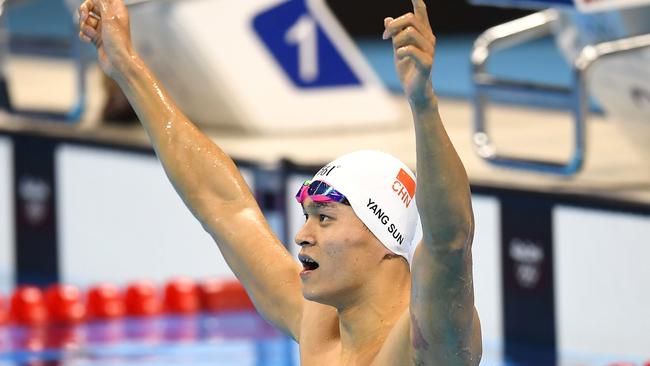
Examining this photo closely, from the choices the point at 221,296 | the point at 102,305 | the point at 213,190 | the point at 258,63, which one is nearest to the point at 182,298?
the point at 221,296

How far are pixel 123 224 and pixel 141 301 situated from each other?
1.83 ft

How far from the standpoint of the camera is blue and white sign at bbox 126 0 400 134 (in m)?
7.64

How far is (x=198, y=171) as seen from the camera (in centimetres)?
303

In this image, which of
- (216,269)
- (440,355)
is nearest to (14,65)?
(216,269)

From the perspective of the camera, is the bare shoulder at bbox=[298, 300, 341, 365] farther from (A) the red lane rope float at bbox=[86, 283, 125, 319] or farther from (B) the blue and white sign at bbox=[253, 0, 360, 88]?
(B) the blue and white sign at bbox=[253, 0, 360, 88]

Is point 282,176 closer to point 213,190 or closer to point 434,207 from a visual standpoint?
point 213,190

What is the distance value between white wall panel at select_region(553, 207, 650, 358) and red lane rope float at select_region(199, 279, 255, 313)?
172 centimetres

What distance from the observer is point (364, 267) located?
2.60 meters

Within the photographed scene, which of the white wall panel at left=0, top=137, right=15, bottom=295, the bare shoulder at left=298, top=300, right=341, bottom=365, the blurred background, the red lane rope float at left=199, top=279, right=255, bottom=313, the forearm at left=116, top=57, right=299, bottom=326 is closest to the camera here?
Result: the bare shoulder at left=298, top=300, right=341, bottom=365

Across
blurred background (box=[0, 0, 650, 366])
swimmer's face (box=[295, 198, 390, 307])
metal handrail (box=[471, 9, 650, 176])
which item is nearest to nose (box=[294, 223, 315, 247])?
swimmer's face (box=[295, 198, 390, 307])

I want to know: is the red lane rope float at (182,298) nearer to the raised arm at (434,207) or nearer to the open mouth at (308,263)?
the open mouth at (308,263)

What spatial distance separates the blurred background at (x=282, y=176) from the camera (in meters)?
5.43

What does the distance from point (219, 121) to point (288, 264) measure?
4892mm

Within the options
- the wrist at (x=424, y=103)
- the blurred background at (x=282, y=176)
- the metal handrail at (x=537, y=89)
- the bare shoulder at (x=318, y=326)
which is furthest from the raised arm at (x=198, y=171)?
the metal handrail at (x=537, y=89)
